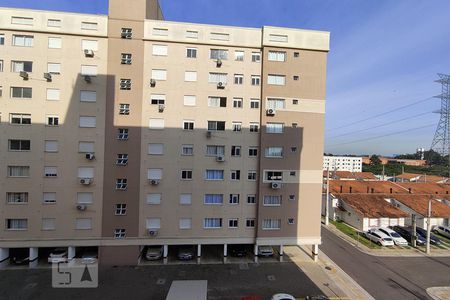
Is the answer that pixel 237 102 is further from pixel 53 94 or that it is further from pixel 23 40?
pixel 23 40

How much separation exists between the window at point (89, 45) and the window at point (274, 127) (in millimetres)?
17040

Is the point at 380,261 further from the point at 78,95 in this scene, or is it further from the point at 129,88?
the point at 78,95

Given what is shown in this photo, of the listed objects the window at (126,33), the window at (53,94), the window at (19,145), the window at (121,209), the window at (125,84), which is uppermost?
the window at (126,33)

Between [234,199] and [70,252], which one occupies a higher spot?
[234,199]

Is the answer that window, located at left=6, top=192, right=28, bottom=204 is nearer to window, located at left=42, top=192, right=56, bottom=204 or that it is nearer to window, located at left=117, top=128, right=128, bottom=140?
window, located at left=42, top=192, right=56, bottom=204

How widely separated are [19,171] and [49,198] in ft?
11.3

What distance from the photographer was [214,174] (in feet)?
87.9

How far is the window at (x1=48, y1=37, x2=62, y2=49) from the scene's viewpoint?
2475cm

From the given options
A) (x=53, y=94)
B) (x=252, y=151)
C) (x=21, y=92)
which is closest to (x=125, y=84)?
(x=53, y=94)

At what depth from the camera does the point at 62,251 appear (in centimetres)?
2634

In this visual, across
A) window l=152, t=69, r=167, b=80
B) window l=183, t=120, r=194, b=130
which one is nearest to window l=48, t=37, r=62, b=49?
window l=152, t=69, r=167, b=80

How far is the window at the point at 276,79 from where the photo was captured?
26.7 meters

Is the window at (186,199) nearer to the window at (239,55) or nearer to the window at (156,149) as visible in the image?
the window at (156,149)

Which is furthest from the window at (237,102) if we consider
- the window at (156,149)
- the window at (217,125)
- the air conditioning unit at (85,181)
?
the air conditioning unit at (85,181)
